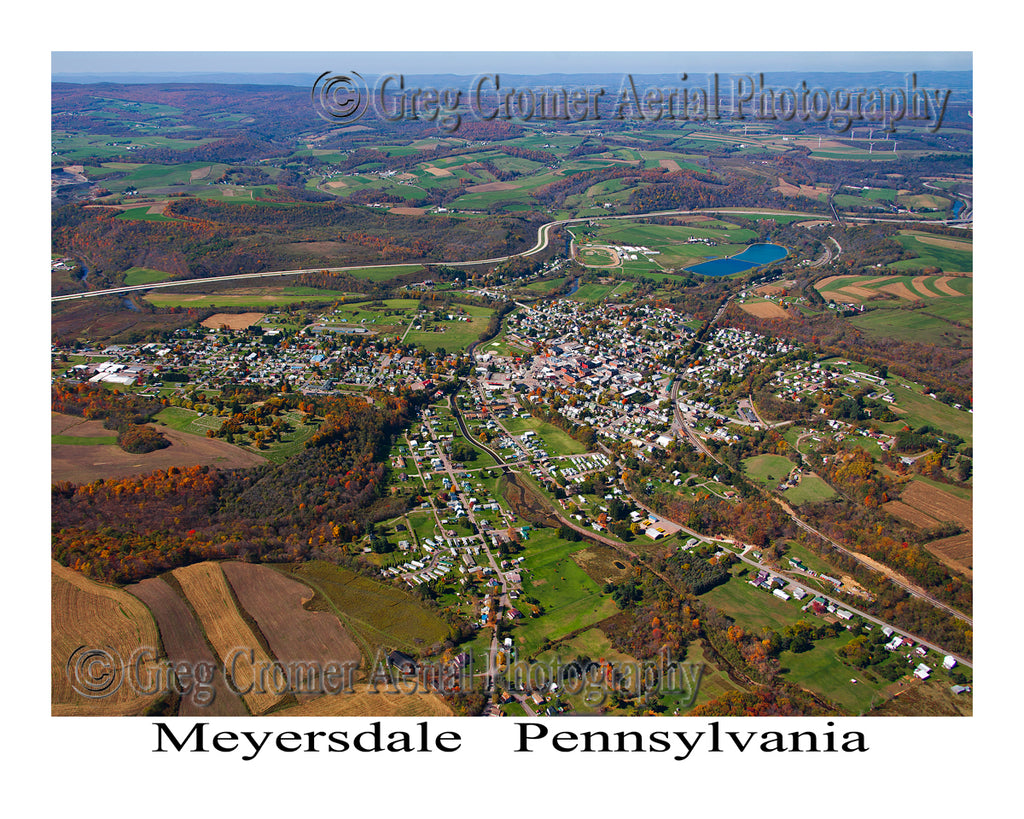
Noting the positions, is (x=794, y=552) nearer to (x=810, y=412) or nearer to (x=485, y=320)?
(x=810, y=412)

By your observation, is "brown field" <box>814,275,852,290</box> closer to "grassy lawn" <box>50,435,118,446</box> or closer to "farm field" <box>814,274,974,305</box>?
"farm field" <box>814,274,974,305</box>

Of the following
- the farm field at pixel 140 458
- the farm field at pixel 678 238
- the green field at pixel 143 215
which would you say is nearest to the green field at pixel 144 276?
the green field at pixel 143 215

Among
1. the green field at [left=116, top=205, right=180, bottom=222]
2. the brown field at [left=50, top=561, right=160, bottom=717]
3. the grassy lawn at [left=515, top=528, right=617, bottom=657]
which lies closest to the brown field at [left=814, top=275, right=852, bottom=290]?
the grassy lawn at [left=515, top=528, right=617, bottom=657]

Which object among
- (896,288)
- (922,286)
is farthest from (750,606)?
(922,286)

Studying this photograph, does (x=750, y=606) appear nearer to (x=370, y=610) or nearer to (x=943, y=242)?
(x=370, y=610)

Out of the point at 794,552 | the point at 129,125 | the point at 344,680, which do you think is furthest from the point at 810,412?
the point at 129,125
